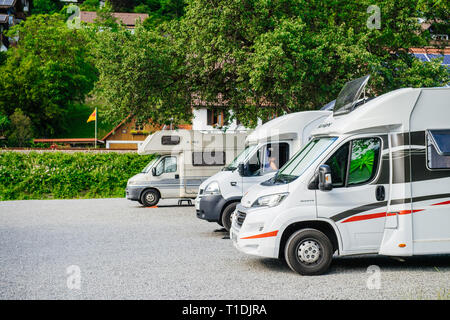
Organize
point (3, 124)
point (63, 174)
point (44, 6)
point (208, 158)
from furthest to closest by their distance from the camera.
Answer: point (44, 6), point (3, 124), point (63, 174), point (208, 158)

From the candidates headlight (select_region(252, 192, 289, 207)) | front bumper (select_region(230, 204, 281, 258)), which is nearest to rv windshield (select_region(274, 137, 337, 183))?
headlight (select_region(252, 192, 289, 207))

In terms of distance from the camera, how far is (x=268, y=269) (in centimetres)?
908

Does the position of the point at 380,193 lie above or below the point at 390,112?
A: below

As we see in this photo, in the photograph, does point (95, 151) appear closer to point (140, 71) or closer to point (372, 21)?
point (140, 71)

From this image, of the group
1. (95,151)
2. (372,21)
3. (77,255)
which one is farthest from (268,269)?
(95,151)

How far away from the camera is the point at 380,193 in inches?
332

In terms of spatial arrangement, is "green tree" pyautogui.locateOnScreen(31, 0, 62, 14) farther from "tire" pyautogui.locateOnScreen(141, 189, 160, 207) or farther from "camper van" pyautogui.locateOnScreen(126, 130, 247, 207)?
"tire" pyautogui.locateOnScreen(141, 189, 160, 207)

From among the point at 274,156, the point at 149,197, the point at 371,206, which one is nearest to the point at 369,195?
the point at 371,206

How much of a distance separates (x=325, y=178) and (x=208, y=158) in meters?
14.1

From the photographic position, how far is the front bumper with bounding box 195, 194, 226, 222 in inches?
516

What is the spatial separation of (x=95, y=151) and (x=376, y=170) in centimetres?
2527

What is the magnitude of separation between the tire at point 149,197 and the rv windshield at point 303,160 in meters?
13.9

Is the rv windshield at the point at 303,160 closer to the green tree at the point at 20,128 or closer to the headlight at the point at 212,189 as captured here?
the headlight at the point at 212,189

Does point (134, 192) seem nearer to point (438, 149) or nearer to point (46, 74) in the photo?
point (438, 149)
